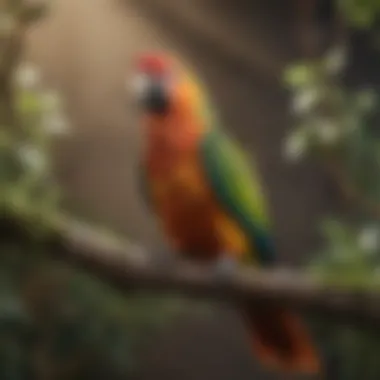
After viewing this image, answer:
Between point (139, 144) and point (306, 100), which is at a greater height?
point (306, 100)

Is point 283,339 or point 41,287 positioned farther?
point 41,287

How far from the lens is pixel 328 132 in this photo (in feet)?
4.04

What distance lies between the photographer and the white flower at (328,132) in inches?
48.5

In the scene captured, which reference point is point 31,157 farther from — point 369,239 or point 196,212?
point 369,239

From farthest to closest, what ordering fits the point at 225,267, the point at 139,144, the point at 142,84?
1. the point at 139,144
2. the point at 142,84
3. the point at 225,267

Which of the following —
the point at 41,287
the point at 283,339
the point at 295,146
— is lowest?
the point at 41,287

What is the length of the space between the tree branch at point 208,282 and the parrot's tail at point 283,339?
40 millimetres

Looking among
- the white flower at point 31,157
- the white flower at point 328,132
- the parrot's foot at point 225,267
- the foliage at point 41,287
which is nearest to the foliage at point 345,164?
the white flower at point 328,132

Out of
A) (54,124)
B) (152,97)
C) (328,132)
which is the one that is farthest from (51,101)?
(328,132)

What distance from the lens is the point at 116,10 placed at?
1.36m

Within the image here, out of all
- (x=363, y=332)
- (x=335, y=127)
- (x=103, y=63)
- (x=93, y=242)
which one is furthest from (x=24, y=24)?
(x=363, y=332)

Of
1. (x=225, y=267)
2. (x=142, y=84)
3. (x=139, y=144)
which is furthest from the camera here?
(x=139, y=144)

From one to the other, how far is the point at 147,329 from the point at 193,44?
16.0 inches

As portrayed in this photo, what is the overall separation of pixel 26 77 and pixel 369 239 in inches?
19.2
